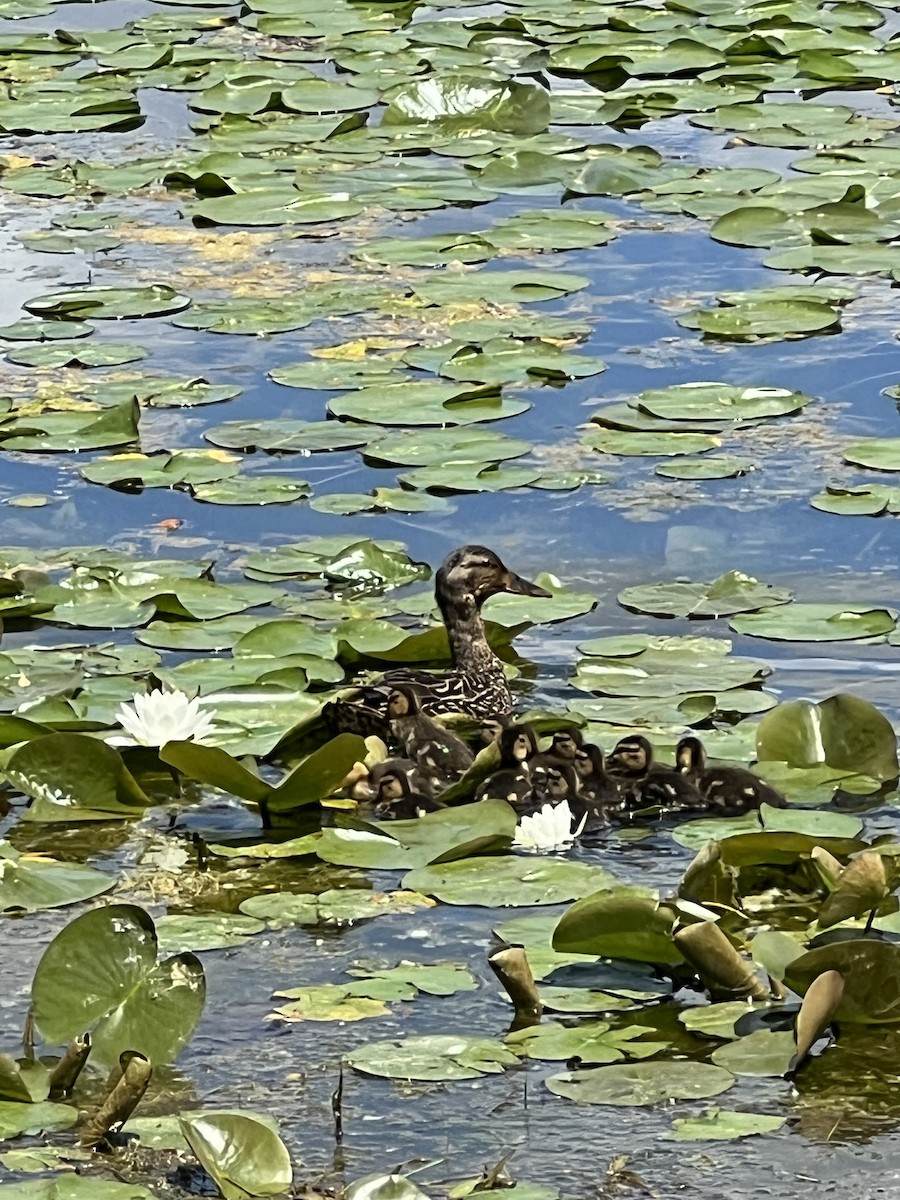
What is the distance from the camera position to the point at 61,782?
596 cm

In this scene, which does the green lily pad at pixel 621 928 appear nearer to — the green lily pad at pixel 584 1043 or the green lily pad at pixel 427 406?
the green lily pad at pixel 584 1043

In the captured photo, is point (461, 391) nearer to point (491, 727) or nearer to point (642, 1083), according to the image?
point (491, 727)

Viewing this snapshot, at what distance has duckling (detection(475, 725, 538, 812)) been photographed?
230 inches

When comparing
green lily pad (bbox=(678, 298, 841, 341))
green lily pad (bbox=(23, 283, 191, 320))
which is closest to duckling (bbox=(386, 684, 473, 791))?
green lily pad (bbox=(678, 298, 841, 341))

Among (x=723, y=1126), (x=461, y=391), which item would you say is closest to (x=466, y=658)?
(x=461, y=391)

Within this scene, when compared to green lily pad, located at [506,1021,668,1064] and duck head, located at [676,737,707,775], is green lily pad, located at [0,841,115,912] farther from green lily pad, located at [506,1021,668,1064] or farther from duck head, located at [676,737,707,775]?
duck head, located at [676,737,707,775]

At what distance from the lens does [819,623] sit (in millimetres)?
6953

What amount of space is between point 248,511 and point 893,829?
2.86 metres

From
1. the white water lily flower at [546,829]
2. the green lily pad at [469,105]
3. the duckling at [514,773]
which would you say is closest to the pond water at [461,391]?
the green lily pad at [469,105]

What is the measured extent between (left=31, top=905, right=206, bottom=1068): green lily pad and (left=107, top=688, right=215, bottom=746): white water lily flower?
1.21 meters

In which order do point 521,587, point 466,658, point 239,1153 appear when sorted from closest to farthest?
1. point 239,1153
2. point 466,658
3. point 521,587

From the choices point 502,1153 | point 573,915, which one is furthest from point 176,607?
point 502,1153

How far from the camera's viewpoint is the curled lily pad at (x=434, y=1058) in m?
4.57

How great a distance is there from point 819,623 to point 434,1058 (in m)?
2.64
